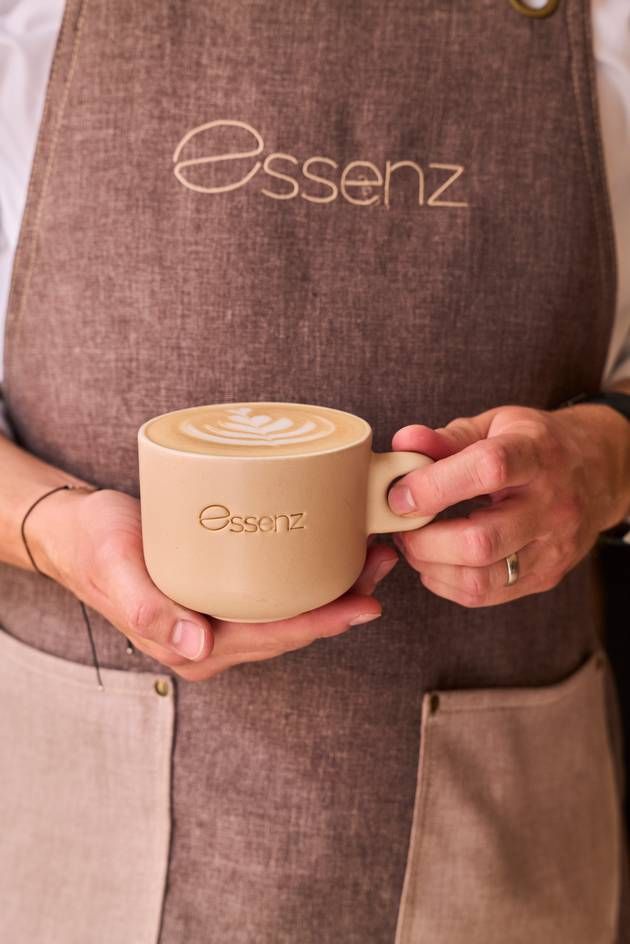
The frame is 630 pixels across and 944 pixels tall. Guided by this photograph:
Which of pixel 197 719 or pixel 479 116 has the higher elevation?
pixel 479 116

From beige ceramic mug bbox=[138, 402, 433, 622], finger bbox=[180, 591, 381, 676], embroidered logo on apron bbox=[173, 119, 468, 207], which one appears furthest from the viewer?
embroidered logo on apron bbox=[173, 119, 468, 207]

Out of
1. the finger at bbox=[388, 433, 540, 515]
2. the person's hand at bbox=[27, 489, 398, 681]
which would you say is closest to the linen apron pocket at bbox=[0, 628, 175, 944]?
the person's hand at bbox=[27, 489, 398, 681]

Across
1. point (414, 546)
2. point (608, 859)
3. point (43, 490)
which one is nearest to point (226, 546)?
point (414, 546)

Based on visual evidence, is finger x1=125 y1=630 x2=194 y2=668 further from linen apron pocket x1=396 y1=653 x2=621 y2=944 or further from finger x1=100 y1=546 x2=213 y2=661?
linen apron pocket x1=396 y1=653 x2=621 y2=944

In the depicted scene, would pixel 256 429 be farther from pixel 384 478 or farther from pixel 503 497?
pixel 503 497

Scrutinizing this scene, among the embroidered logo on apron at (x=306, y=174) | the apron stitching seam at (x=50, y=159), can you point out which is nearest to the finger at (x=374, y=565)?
the embroidered logo on apron at (x=306, y=174)

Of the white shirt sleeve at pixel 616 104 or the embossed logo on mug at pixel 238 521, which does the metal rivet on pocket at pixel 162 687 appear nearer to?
the embossed logo on mug at pixel 238 521

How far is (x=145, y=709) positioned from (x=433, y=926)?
1.22 feet

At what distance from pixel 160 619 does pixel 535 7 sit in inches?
27.4

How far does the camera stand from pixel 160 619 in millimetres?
631

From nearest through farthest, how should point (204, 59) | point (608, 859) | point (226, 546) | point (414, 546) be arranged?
1. point (226, 546)
2. point (414, 546)
3. point (204, 59)
4. point (608, 859)

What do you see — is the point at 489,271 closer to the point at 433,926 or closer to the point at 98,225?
the point at 98,225

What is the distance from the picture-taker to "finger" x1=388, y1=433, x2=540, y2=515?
0.61m

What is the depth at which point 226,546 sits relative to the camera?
0.57m
